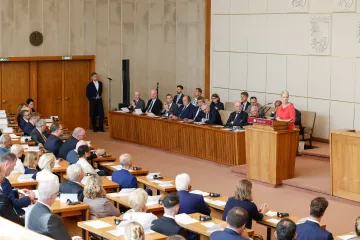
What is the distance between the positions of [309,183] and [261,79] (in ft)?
19.4

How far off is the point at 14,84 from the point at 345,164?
35.1 ft

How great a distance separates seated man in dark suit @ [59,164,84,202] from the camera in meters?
8.51

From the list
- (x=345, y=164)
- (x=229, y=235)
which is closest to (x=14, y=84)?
(x=345, y=164)

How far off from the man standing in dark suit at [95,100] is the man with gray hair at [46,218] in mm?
13236

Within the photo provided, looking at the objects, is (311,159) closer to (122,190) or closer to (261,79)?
(261,79)

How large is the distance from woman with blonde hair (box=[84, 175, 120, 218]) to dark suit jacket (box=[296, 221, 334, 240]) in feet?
7.67

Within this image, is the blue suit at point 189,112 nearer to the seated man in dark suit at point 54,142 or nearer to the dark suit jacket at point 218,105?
the dark suit jacket at point 218,105

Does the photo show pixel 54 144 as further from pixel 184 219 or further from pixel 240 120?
pixel 184 219

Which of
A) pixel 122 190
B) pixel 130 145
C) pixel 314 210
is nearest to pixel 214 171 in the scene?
pixel 130 145

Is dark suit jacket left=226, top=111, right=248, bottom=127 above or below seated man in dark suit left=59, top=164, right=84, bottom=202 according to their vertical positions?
above

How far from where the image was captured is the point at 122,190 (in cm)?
926

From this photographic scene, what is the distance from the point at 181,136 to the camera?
15.6 m

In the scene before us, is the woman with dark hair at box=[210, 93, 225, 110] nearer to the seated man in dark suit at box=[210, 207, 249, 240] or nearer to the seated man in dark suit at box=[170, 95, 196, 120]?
the seated man in dark suit at box=[170, 95, 196, 120]

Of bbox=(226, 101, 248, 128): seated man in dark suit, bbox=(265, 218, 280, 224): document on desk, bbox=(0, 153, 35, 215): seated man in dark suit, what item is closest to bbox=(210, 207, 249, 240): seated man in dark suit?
bbox=(265, 218, 280, 224): document on desk
